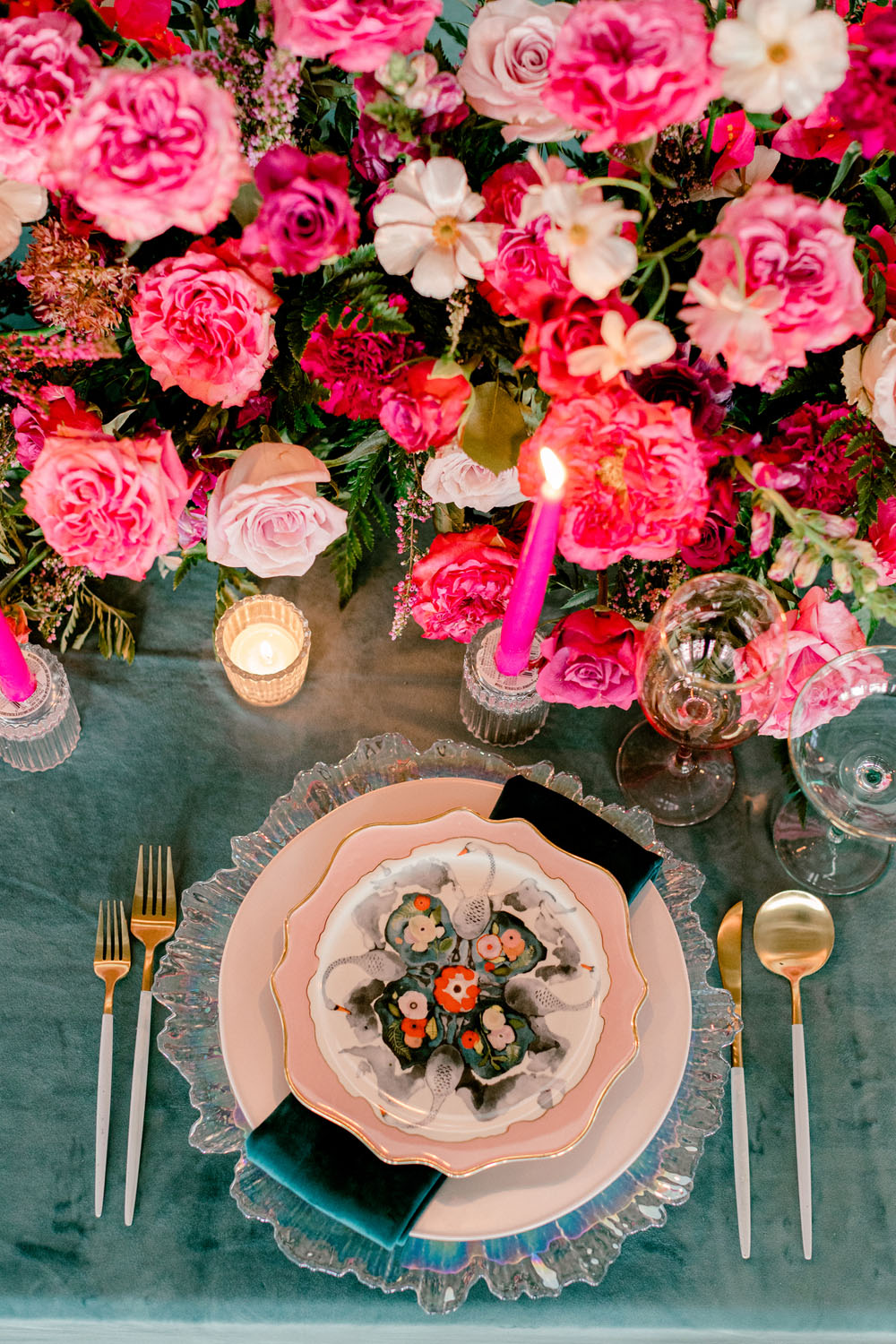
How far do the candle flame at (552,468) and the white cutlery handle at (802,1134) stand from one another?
1.87 feet

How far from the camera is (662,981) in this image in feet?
2.97

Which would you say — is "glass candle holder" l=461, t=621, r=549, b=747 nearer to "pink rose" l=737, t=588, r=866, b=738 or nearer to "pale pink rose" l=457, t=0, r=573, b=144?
"pink rose" l=737, t=588, r=866, b=738

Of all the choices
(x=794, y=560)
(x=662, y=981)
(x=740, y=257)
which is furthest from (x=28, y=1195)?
(x=740, y=257)

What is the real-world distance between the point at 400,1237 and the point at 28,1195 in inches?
13.2

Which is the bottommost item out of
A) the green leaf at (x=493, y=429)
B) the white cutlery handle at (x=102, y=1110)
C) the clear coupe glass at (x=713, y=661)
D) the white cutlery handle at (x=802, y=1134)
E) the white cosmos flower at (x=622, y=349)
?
the white cutlery handle at (x=102, y=1110)

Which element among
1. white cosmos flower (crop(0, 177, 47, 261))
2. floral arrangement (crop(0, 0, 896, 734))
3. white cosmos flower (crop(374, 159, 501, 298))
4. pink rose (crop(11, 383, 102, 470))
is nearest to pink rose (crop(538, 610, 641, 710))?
floral arrangement (crop(0, 0, 896, 734))

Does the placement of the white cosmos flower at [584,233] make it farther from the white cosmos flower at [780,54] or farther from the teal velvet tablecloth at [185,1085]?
the teal velvet tablecloth at [185,1085]

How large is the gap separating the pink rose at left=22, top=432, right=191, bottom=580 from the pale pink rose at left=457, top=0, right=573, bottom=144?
0.35m

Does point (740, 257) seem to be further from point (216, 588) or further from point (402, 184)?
point (216, 588)

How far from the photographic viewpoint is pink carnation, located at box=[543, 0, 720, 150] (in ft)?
2.03

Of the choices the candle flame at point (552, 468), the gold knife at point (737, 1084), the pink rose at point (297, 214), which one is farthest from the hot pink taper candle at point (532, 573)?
the gold knife at point (737, 1084)

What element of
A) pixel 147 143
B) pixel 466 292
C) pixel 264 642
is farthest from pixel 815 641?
pixel 147 143

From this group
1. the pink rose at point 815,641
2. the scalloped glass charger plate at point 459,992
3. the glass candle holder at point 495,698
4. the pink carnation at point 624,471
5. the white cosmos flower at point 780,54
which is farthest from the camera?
the glass candle holder at point 495,698

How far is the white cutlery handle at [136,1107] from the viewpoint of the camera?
871mm
